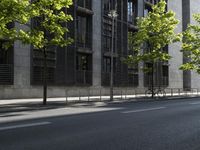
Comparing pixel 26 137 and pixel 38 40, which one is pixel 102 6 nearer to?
pixel 38 40

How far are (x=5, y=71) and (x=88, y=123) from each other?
16294 mm

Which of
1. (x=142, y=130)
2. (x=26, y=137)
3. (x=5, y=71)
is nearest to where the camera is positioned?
(x=26, y=137)

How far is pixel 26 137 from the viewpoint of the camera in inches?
337

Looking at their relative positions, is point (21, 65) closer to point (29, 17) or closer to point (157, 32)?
point (29, 17)

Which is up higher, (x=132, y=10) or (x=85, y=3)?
(x=132, y=10)

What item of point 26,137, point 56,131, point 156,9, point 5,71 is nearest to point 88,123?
point 56,131

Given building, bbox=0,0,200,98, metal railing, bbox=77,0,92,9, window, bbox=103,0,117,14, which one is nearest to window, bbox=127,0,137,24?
building, bbox=0,0,200,98

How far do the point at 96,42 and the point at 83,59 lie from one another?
250cm

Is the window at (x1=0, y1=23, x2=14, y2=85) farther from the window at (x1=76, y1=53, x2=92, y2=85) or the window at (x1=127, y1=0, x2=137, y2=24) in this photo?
the window at (x1=127, y1=0, x2=137, y2=24)

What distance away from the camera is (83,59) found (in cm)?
3503

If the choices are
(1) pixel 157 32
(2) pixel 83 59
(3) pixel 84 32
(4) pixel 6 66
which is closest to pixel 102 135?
(4) pixel 6 66

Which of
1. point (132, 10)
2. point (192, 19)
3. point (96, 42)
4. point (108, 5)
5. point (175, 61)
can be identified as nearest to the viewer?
point (96, 42)

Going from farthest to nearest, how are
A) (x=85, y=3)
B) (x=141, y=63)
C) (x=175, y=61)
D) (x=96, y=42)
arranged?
(x=175, y=61) → (x=141, y=63) → (x=96, y=42) → (x=85, y=3)

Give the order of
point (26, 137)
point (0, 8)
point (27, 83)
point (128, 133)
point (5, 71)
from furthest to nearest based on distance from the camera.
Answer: point (27, 83), point (5, 71), point (0, 8), point (128, 133), point (26, 137)
